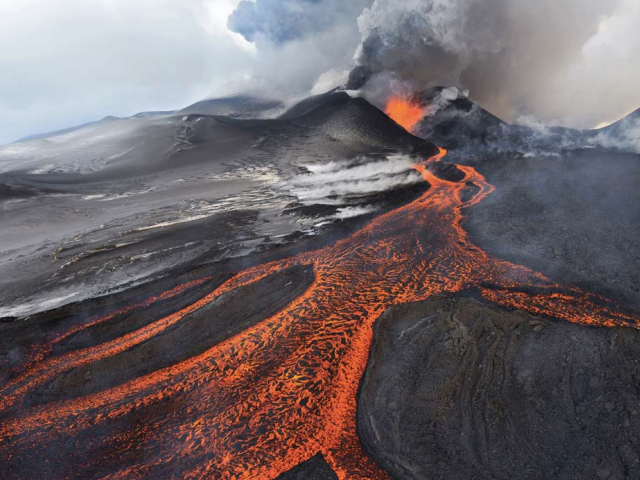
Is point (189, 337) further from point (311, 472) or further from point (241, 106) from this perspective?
point (241, 106)

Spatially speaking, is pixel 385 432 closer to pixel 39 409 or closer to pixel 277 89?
pixel 39 409

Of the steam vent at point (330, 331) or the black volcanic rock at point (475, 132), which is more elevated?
the black volcanic rock at point (475, 132)

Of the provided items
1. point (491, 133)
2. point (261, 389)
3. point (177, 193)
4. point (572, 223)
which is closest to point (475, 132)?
point (491, 133)

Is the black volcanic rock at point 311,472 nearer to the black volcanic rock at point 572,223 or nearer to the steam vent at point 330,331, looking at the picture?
the steam vent at point 330,331

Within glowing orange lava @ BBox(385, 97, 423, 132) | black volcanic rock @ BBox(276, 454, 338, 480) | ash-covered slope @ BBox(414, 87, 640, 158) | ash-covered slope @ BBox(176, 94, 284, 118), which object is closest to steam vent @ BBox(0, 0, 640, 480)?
black volcanic rock @ BBox(276, 454, 338, 480)

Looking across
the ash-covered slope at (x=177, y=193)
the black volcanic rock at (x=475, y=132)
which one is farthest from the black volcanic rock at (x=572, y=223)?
the black volcanic rock at (x=475, y=132)
